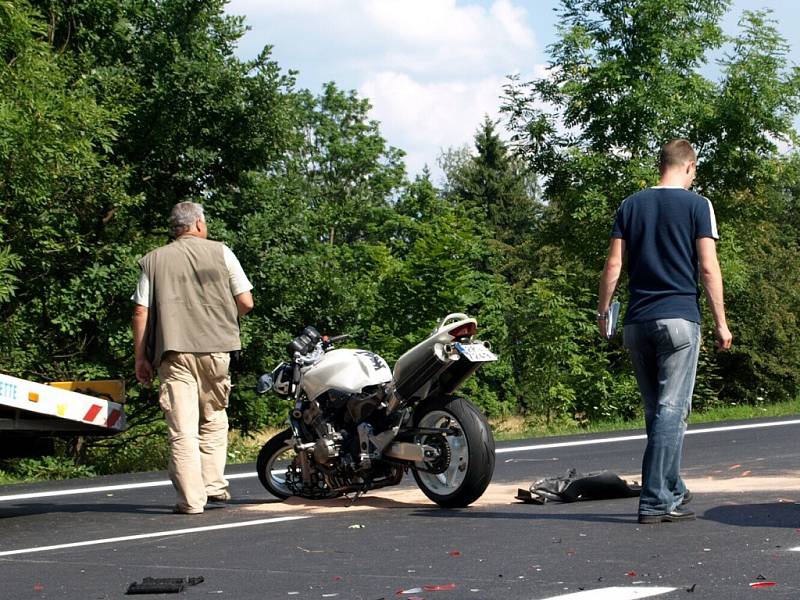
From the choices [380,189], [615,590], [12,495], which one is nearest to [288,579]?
[615,590]

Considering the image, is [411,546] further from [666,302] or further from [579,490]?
[579,490]

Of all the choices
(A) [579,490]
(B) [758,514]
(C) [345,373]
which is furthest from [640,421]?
(B) [758,514]

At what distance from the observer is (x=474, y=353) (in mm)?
8445

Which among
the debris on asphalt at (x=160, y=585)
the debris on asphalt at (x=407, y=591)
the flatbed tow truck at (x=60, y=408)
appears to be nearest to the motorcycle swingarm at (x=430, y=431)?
the flatbed tow truck at (x=60, y=408)

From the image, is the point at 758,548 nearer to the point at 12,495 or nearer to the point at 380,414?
the point at 380,414

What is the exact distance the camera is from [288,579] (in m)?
5.89

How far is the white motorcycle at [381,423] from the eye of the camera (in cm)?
841

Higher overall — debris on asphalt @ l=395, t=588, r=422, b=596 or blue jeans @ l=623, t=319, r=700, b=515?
blue jeans @ l=623, t=319, r=700, b=515

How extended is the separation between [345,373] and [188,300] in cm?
116

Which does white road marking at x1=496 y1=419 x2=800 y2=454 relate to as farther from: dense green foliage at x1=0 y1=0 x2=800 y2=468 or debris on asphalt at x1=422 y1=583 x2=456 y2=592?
debris on asphalt at x1=422 y1=583 x2=456 y2=592

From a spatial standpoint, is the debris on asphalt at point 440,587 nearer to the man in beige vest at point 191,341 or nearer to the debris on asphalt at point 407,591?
the debris on asphalt at point 407,591

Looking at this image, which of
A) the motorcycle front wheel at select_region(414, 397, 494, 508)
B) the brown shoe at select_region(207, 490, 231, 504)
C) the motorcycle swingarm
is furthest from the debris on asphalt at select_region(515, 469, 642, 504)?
the brown shoe at select_region(207, 490, 231, 504)

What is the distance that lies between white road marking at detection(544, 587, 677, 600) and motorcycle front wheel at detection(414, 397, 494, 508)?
9.91ft

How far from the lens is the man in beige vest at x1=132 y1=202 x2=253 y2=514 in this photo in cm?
903
